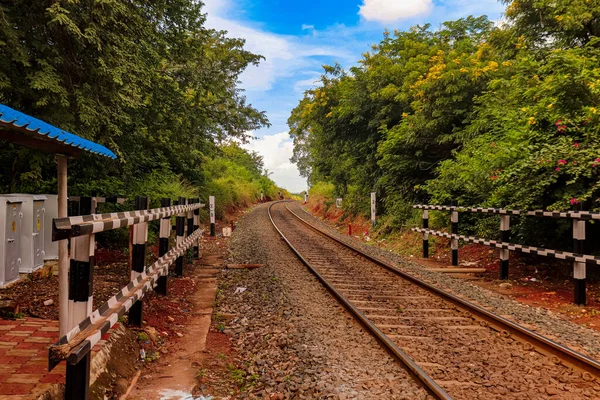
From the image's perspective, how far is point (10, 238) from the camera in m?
5.30

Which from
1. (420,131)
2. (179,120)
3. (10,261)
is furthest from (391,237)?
(10,261)

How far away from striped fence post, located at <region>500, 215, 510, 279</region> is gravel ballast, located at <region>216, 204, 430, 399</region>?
3.63m

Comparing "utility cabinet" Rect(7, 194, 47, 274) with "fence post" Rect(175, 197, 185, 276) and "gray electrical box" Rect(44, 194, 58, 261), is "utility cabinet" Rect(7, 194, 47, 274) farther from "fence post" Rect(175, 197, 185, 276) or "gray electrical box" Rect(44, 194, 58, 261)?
"fence post" Rect(175, 197, 185, 276)

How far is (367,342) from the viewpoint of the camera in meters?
4.50

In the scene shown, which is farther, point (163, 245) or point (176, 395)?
point (163, 245)

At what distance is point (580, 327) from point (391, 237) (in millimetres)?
9321

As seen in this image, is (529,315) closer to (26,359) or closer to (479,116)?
(26,359)

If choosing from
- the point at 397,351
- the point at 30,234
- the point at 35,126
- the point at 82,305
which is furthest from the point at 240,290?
the point at 35,126

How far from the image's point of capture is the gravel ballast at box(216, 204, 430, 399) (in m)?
3.42

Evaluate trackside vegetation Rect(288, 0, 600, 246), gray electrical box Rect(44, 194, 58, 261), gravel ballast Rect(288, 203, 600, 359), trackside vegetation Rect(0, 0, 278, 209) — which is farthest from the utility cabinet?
trackside vegetation Rect(288, 0, 600, 246)

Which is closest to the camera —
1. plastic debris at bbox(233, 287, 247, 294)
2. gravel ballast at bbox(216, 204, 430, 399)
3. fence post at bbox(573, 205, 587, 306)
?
gravel ballast at bbox(216, 204, 430, 399)

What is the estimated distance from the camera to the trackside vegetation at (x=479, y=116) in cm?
681

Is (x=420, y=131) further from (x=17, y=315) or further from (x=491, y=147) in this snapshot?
(x=17, y=315)

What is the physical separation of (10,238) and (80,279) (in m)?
3.36
